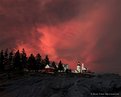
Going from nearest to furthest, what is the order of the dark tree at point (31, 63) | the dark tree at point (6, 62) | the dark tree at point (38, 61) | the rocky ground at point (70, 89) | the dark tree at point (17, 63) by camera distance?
the rocky ground at point (70, 89), the dark tree at point (17, 63), the dark tree at point (6, 62), the dark tree at point (31, 63), the dark tree at point (38, 61)

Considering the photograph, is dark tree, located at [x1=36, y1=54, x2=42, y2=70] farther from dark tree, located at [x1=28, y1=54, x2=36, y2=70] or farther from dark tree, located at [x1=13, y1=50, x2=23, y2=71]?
dark tree, located at [x1=13, y1=50, x2=23, y2=71]

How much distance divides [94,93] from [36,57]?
10580cm

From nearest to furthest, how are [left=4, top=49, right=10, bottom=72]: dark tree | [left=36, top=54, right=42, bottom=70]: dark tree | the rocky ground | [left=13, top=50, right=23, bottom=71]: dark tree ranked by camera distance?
the rocky ground → [left=13, top=50, right=23, bottom=71]: dark tree → [left=4, top=49, right=10, bottom=72]: dark tree → [left=36, top=54, right=42, bottom=70]: dark tree

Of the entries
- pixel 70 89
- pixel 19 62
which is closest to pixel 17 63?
pixel 19 62

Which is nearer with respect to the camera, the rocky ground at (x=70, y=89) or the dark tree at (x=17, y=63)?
the rocky ground at (x=70, y=89)

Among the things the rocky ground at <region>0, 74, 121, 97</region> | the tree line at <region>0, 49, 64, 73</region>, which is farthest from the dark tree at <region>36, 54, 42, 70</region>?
the rocky ground at <region>0, 74, 121, 97</region>

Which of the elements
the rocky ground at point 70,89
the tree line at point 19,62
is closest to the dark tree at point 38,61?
the tree line at point 19,62

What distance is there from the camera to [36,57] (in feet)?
497

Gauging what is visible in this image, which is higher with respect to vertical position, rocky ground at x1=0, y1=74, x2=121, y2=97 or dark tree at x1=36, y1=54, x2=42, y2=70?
dark tree at x1=36, y1=54, x2=42, y2=70

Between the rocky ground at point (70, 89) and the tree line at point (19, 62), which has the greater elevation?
the tree line at point (19, 62)

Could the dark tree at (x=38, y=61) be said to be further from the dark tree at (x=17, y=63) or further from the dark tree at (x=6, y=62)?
the dark tree at (x=6, y=62)

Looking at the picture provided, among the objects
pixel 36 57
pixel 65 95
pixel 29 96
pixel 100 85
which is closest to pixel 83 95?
pixel 65 95

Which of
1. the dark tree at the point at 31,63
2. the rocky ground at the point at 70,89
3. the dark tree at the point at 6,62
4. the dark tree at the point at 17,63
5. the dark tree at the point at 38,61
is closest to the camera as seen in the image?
the rocky ground at the point at 70,89

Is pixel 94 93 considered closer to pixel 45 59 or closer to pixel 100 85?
pixel 100 85
